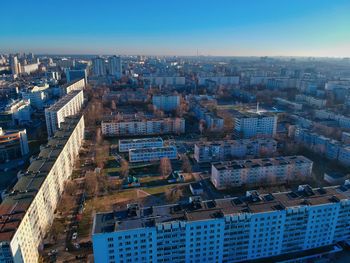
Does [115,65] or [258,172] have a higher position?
[115,65]

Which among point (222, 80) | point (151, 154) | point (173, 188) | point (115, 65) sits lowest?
point (173, 188)

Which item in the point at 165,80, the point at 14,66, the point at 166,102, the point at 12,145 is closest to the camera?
the point at 12,145

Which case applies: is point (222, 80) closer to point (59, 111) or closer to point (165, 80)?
point (165, 80)

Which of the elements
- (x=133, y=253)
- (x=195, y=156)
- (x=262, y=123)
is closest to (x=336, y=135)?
(x=262, y=123)

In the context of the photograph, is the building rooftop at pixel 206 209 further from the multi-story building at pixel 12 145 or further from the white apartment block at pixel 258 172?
the multi-story building at pixel 12 145

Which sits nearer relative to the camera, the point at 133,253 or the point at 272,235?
the point at 133,253

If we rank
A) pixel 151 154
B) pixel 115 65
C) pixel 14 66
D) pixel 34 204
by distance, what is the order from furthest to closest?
pixel 115 65 → pixel 14 66 → pixel 151 154 → pixel 34 204

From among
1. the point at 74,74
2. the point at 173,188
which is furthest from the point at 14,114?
the point at 74,74

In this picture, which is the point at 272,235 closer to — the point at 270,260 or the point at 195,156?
the point at 270,260
